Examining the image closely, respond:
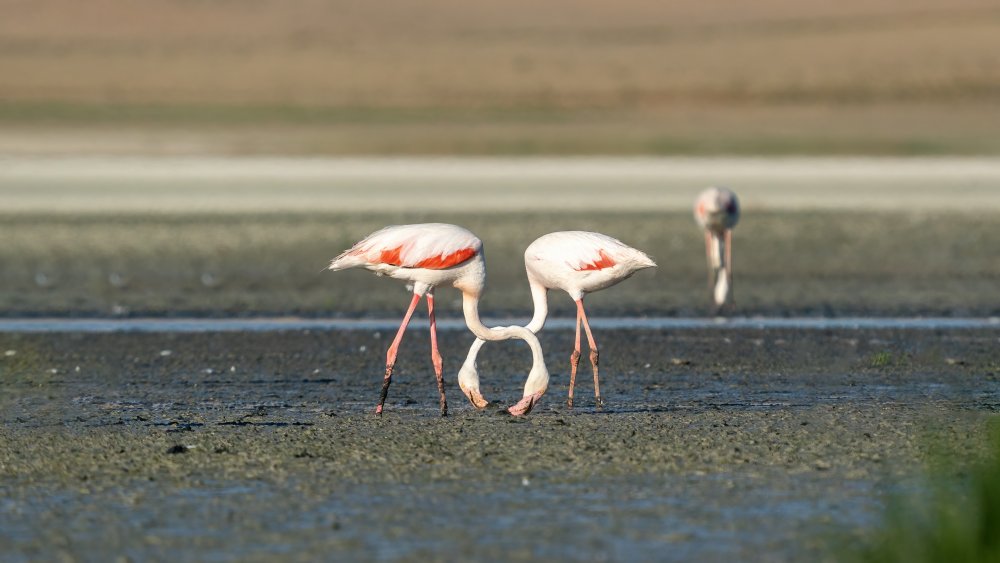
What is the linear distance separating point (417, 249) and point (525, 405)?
113cm

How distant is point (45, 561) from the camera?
6941 mm

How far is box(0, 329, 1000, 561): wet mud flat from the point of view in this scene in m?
7.33

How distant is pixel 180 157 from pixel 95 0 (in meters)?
38.6

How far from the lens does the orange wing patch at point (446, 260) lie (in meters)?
10.4

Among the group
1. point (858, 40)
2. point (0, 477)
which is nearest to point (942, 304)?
point (0, 477)

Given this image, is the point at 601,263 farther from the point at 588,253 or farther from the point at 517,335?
the point at 517,335

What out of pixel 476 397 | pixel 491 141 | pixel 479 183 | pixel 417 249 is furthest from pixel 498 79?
pixel 476 397

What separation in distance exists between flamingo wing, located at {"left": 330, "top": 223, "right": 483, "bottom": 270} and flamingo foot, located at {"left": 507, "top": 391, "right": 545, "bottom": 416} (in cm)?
93

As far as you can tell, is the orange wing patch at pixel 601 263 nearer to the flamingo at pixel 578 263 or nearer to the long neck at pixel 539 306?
the flamingo at pixel 578 263

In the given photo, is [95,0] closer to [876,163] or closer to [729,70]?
[729,70]

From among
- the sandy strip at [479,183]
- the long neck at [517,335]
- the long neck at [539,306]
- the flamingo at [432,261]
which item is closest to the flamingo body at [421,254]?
the flamingo at [432,261]

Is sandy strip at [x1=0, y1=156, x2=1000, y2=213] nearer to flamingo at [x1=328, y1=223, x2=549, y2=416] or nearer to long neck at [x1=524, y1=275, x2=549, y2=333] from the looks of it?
long neck at [x1=524, y1=275, x2=549, y2=333]

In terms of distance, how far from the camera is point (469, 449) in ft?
30.3

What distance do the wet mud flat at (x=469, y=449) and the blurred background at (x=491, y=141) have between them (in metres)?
3.92
